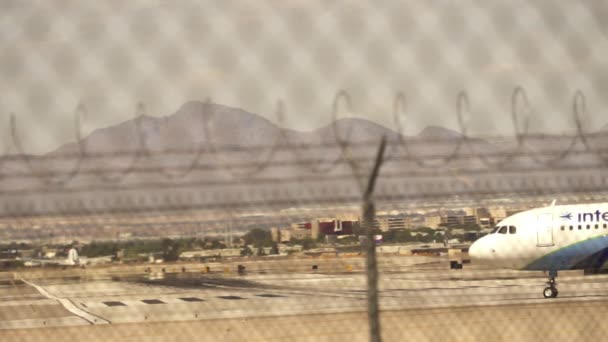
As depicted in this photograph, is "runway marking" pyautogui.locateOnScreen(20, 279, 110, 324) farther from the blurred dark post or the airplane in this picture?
the blurred dark post

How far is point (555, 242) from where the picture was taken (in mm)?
25828

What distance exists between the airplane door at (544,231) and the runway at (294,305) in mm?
1525

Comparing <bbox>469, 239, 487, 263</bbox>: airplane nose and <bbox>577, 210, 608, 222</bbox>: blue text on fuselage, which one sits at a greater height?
<bbox>577, 210, 608, 222</bbox>: blue text on fuselage

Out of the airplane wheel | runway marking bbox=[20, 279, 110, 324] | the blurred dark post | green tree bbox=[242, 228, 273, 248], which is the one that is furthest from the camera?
the airplane wheel

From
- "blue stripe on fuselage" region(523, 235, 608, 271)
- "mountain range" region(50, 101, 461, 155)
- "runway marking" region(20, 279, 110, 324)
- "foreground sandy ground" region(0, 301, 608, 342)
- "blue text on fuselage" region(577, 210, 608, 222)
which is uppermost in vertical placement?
"mountain range" region(50, 101, 461, 155)

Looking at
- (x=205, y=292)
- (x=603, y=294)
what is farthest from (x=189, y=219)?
(x=205, y=292)

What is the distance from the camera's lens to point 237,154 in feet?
18.2

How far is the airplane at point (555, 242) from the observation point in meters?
25.9

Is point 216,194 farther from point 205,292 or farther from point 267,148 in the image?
point 205,292

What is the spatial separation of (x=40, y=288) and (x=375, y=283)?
3346cm

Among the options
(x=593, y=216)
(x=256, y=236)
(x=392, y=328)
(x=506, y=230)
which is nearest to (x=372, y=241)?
(x=256, y=236)

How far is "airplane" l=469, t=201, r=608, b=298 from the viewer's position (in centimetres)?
2588

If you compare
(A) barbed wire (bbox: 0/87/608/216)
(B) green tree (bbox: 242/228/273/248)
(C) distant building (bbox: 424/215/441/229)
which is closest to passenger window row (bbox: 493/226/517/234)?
(C) distant building (bbox: 424/215/441/229)

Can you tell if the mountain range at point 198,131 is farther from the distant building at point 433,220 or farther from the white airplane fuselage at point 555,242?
the white airplane fuselage at point 555,242
